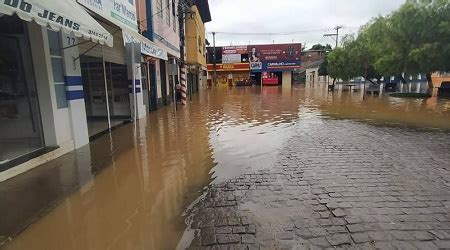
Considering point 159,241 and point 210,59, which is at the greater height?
point 210,59

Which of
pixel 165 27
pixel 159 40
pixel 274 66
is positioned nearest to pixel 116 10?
pixel 159 40

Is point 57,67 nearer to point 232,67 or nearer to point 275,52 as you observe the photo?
point 232,67

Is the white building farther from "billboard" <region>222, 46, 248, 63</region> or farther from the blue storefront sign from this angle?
"billboard" <region>222, 46, 248, 63</region>

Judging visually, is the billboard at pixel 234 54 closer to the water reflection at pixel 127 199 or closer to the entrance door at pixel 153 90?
the entrance door at pixel 153 90

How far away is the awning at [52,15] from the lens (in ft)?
12.6

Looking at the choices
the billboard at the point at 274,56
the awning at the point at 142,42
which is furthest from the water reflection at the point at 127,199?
the billboard at the point at 274,56

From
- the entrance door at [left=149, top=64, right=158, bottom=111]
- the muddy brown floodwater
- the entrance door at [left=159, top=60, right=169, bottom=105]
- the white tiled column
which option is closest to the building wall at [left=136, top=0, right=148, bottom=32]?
the entrance door at [left=149, top=64, right=158, bottom=111]

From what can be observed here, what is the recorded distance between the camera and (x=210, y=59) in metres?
57.8

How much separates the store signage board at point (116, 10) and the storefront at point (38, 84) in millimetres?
1349

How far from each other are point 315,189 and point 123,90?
9557mm

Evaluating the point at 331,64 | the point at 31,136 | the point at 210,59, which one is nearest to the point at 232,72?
the point at 210,59

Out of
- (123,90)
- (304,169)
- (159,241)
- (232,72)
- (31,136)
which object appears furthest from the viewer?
(232,72)

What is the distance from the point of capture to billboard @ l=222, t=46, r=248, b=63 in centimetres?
5591

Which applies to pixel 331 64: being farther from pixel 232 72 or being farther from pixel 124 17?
pixel 124 17
